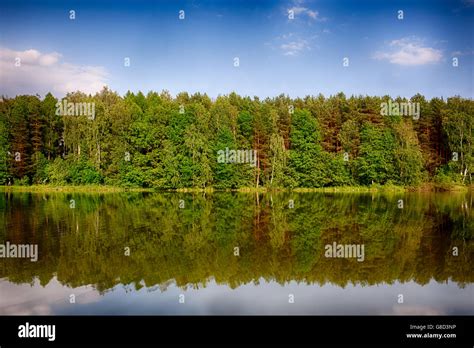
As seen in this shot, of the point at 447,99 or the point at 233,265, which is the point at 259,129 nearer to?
the point at 447,99

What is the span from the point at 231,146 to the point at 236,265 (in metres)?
38.9

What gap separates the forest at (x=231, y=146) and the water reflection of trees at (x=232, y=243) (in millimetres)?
20422

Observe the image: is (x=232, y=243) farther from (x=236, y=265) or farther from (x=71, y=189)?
(x=71, y=189)

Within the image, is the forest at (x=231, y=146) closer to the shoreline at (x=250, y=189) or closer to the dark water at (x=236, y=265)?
the shoreline at (x=250, y=189)

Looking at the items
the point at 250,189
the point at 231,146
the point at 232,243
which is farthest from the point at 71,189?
the point at 232,243

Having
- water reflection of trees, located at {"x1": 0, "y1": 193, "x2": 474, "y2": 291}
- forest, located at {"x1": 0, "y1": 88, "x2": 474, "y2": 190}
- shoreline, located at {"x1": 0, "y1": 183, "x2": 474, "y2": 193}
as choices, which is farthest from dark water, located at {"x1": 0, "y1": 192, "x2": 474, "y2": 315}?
forest, located at {"x1": 0, "y1": 88, "x2": 474, "y2": 190}

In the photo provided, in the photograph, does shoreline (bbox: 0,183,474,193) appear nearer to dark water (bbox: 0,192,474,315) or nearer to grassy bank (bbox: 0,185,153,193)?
grassy bank (bbox: 0,185,153,193)

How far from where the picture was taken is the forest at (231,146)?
53000 millimetres

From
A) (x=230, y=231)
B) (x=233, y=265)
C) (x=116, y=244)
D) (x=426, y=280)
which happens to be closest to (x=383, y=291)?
(x=426, y=280)

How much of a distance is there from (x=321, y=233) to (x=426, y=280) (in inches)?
314

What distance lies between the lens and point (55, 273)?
15.3 m

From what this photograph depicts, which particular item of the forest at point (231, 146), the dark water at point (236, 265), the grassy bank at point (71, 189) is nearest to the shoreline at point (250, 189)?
the grassy bank at point (71, 189)

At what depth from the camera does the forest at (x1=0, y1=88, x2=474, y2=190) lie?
2087 inches

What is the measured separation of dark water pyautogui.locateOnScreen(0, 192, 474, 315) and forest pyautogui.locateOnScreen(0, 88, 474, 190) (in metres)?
24.8
